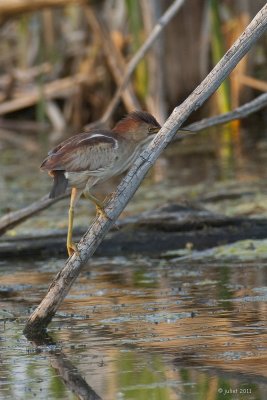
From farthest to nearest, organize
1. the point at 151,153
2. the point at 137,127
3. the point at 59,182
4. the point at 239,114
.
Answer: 1. the point at 239,114
2. the point at 137,127
3. the point at 59,182
4. the point at 151,153

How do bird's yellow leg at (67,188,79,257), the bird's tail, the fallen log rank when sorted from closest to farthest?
1. the bird's tail
2. bird's yellow leg at (67,188,79,257)
3. the fallen log

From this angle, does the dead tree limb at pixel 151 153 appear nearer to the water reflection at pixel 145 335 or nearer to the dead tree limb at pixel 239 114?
the water reflection at pixel 145 335

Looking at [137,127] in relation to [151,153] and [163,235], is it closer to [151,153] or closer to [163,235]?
[151,153]

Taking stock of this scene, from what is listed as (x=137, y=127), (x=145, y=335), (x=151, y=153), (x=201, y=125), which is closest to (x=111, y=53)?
(x=201, y=125)

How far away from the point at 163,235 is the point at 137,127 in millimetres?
1805

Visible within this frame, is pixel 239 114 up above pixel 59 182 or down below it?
above

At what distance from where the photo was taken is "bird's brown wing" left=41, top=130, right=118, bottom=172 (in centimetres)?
620

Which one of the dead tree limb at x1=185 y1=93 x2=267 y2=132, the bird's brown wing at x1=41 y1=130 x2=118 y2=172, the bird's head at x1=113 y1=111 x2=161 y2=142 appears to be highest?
the dead tree limb at x1=185 y1=93 x2=267 y2=132

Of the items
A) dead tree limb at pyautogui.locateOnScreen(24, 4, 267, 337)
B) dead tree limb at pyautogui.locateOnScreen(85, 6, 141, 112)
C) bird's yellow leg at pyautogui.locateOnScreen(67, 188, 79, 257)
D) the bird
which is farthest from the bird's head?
dead tree limb at pyautogui.locateOnScreen(85, 6, 141, 112)

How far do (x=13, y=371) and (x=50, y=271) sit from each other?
109 inches

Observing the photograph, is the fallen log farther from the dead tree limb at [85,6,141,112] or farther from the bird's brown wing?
the dead tree limb at [85,6,141,112]

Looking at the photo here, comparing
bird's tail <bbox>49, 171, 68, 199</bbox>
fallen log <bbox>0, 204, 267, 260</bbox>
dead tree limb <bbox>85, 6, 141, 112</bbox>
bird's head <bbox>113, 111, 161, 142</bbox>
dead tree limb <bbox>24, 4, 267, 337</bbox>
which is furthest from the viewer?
dead tree limb <bbox>85, 6, 141, 112</bbox>

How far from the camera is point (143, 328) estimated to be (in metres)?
6.01

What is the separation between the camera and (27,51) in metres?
19.4
